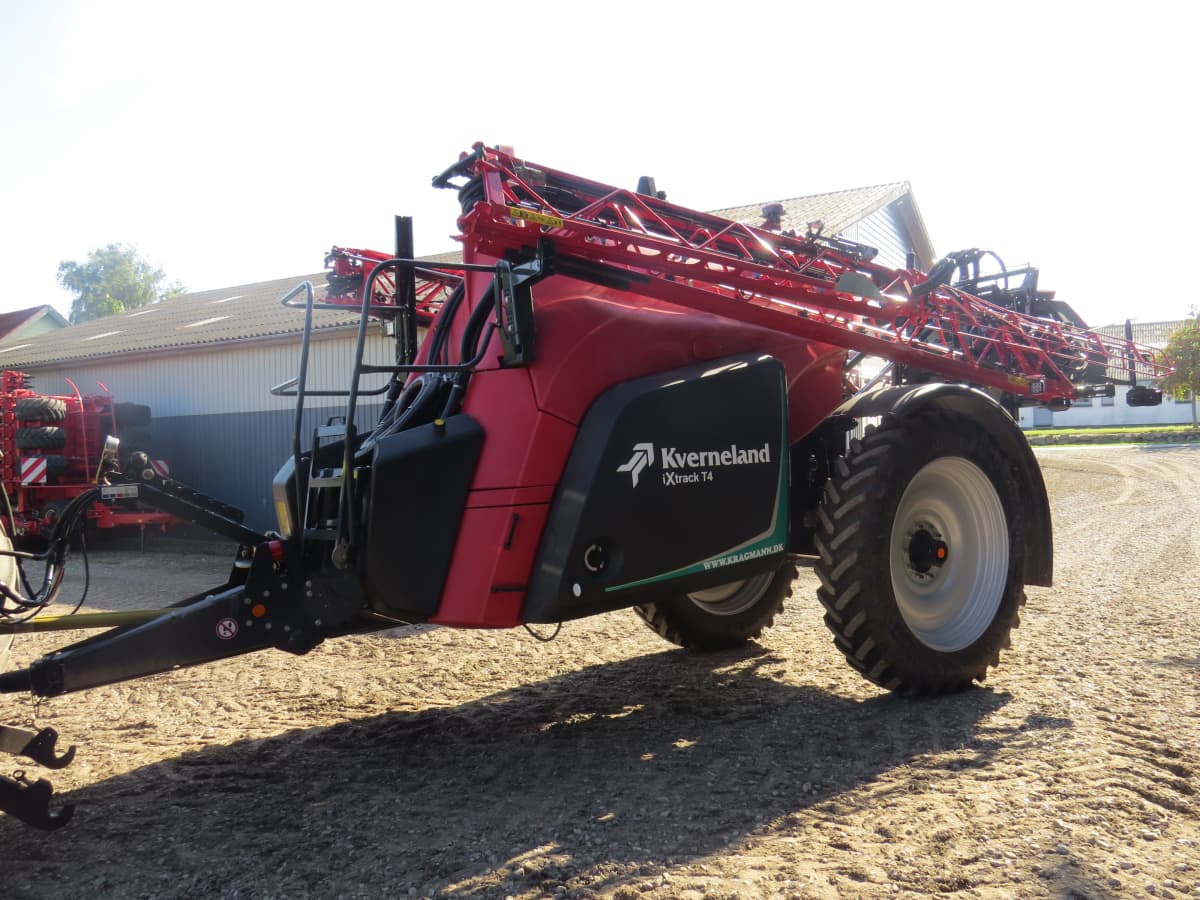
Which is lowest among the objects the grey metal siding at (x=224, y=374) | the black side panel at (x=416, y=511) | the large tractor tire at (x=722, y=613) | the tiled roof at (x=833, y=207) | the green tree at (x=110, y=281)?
the large tractor tire at (x=722, y=613)

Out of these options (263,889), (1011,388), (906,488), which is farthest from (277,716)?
(1011,388)

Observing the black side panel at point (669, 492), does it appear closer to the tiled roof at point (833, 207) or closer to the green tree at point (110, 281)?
the tiled roof at point (833, 207)

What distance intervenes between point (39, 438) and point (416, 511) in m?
12.1

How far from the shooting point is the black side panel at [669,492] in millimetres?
3971

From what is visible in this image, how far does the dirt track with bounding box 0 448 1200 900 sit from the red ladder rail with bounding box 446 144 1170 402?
1943 mm

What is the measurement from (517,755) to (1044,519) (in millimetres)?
3415

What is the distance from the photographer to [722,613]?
6289mm

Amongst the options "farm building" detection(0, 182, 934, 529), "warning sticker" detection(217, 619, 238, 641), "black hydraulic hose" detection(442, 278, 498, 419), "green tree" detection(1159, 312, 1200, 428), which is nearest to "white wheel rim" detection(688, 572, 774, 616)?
"black hydraulic hose" detection(442, 278, 498, 419)

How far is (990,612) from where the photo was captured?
5391 mm

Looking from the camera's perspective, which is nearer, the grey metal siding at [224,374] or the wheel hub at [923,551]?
the wheel hub at [923,551]

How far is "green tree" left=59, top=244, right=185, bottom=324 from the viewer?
70062mm

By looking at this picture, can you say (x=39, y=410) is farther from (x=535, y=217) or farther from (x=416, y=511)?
(x=535, y=217)

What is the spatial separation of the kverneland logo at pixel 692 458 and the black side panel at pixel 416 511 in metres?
0.67

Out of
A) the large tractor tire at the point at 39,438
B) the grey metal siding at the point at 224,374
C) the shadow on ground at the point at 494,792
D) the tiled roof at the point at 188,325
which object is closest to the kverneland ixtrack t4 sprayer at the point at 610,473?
the shadow on ground at the point at 494,792
